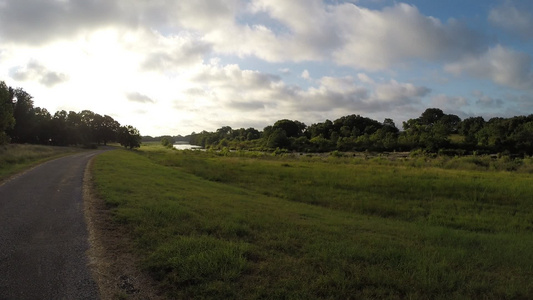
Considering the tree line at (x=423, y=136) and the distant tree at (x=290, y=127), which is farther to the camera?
the distant tree at (x=290, y=127)

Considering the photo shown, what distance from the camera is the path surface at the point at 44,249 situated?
4.45 m

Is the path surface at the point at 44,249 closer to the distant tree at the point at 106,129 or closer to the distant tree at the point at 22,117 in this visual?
the distant tree at the point at 22,117

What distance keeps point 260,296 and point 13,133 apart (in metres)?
85.6

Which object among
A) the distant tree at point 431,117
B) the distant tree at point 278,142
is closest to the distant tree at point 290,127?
the distant tree at point 278,142

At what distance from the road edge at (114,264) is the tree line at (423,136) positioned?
271ft

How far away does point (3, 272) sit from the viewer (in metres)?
4.96

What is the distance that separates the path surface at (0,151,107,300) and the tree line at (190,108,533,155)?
271 feet

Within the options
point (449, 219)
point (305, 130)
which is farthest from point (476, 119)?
point (449, 219)

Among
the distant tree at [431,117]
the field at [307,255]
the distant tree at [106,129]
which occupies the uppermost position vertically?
the distant tree at [431,117]

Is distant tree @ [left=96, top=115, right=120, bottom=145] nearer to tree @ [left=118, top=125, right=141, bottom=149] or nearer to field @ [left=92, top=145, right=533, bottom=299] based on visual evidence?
tree @ [left=118, top=125, right=141, bottom=149]

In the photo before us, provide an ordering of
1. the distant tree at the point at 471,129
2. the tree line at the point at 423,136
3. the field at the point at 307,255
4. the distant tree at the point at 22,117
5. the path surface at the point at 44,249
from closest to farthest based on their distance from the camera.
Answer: the path surface at the point at 44,249, the field at the point at 307,255, the distant tree at the point at 22,117, the tree line at the point at 423,136, the distant tree at the point at 471,129

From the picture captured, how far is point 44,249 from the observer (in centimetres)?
600

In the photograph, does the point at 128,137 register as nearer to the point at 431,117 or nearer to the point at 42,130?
the point at 42,130

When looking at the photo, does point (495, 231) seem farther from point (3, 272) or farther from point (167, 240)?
point (3, 272)
